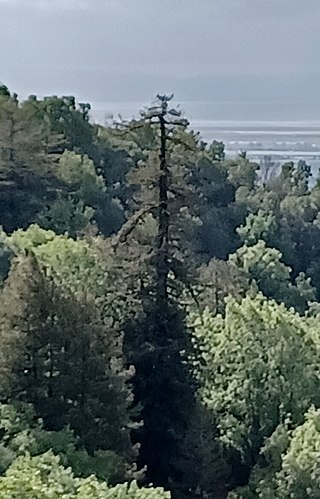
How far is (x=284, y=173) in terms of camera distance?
62250mm

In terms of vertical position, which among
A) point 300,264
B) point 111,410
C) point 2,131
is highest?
point 2,131

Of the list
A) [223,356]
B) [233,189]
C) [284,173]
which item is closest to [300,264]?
Result: [233,189]

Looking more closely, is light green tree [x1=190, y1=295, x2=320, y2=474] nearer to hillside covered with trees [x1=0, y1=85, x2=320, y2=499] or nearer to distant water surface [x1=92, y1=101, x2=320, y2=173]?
hillside covered with trees [x1=0, y1=85, x2=320, y2=499]

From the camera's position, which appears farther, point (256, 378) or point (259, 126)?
point (259, 126)

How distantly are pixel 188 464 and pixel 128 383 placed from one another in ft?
6.17

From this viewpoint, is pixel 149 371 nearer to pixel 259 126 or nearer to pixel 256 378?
pixel 256 378

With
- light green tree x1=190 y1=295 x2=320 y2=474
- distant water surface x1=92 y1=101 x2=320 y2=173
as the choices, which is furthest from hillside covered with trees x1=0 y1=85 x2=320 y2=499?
distant water surface x1=92 y1=101 x2=320 y2=173

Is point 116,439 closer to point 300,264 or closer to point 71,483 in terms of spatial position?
point 71,483

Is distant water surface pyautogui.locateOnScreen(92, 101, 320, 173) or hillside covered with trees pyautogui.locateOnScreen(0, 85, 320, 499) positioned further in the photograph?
distant water surface pyautogui.locateOnScreen(92, 101, 320, 173)

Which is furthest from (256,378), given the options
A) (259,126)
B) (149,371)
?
(259,126)

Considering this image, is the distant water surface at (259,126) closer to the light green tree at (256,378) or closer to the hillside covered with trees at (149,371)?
the hillside covered with trees at (149,371)

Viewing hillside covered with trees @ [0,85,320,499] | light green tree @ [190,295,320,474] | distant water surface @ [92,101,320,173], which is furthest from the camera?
distant water surface @ [92,101,320,173]

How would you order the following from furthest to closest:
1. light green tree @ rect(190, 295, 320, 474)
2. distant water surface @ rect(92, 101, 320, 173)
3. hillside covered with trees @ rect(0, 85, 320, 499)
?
distant water surface @ rect(92, 101, 320, 173) → light green tree @ rect(190, 295, 320, 474) → hillside covered with trees @ rect(0, 85, 320, 499)

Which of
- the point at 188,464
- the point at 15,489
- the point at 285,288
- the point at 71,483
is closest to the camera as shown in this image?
the point at 15,489
